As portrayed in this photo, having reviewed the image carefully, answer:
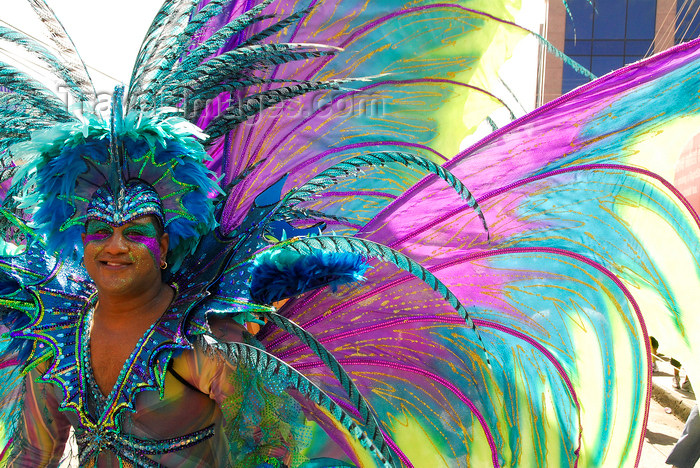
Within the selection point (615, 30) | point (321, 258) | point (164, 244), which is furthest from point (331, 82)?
point (615, 30)

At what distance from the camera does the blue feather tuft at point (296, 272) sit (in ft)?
5.65

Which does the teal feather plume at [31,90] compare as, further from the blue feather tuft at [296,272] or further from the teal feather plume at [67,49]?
the blue feather tuft at [296,272]

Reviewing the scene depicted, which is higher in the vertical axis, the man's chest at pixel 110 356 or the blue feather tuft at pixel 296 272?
the blue feather tuft at pixel 296 272

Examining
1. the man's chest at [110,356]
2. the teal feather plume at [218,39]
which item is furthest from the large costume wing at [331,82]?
the man's chest at [110,356]

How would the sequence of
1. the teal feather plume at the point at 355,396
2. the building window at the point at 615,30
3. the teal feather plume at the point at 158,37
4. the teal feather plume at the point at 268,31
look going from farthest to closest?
the building window at the point at 615,30 → the teal feather plume at the point at 268,31 → the teal feather plume at the point at 158,37 → the teal feather plume at the point at 355,396

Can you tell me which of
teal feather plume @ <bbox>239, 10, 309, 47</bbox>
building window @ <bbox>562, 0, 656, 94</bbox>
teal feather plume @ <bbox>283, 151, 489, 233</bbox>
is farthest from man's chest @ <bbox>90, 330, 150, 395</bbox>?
building window @ <bbox>562, 0, 656, 94</bbox>

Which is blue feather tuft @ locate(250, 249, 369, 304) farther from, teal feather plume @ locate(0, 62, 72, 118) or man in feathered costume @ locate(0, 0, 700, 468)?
teal feather plume @ locate(0, 62, 72, 118)

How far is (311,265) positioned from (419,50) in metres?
0.95

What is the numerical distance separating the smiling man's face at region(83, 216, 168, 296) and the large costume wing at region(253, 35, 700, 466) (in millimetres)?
471

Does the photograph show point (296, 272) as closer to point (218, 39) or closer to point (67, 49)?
point (218, 39)

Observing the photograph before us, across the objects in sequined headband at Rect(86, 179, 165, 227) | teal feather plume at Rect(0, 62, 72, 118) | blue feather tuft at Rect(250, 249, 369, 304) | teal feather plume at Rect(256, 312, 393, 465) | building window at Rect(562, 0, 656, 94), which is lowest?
teal feather plume at Rect(256, 312, 393, 465)

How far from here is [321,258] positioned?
1714 millimetres

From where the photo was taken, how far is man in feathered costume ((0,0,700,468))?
1660mm

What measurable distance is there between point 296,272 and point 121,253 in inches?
17.6
